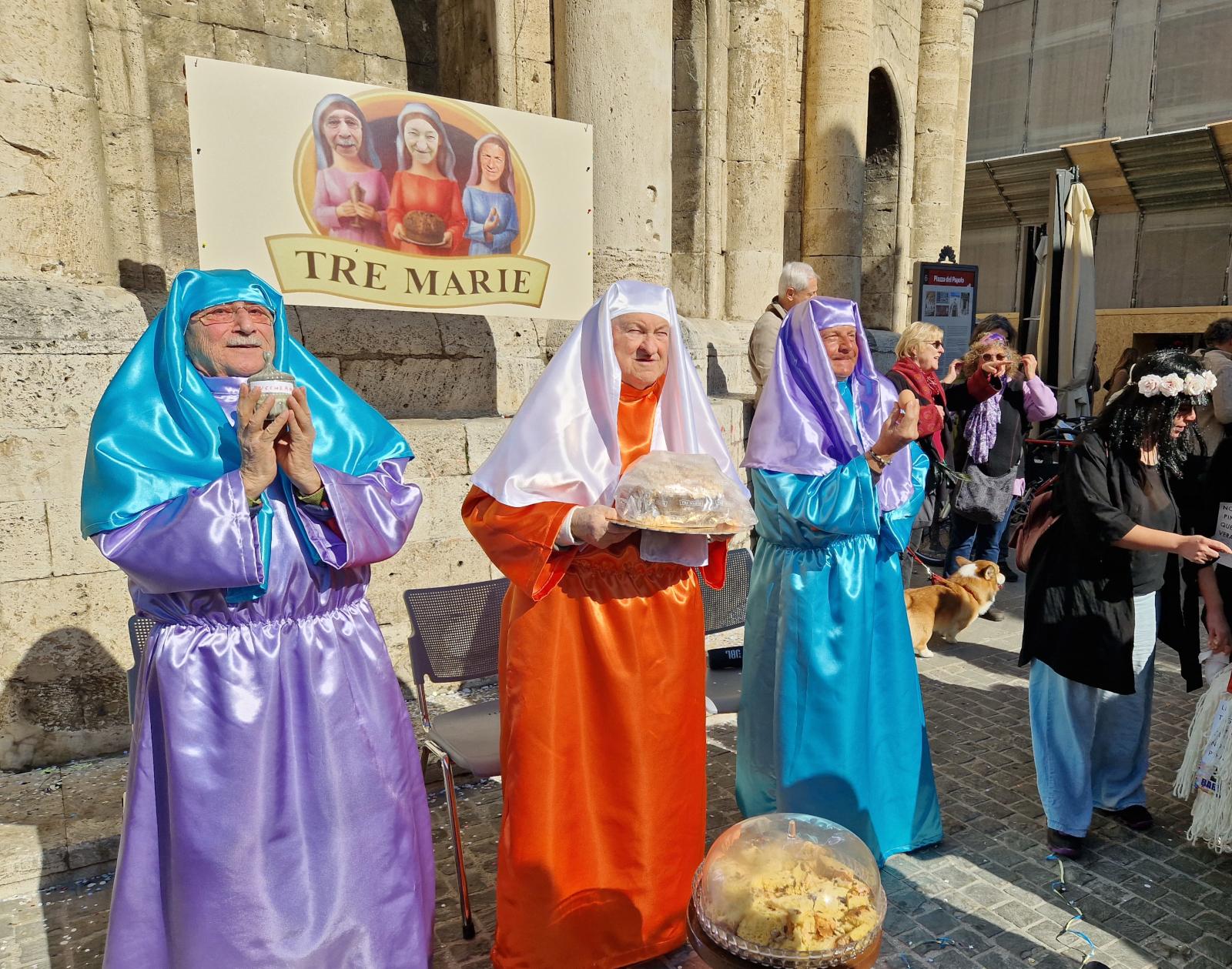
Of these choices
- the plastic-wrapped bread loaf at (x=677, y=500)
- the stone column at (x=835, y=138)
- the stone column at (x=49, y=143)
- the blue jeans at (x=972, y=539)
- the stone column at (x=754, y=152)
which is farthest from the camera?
the stone column at (x=835, y=138)

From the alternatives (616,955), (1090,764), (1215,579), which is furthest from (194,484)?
(1215,579)

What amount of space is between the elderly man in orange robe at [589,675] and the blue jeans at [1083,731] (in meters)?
1.55

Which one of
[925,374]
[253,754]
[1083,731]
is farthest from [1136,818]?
[253,754]

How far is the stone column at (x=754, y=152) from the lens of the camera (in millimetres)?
7531

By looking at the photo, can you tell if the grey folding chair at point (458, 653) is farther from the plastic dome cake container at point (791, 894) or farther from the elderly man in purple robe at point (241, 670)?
the plastic dome cake container at point (791, 894)

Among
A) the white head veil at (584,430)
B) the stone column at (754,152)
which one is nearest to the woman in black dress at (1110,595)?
the white head veil at (584,430)

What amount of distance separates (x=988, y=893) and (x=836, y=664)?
96cm

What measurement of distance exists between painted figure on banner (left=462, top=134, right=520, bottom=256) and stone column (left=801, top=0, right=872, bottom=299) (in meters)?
4.78

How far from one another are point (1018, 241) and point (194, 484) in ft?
74.5

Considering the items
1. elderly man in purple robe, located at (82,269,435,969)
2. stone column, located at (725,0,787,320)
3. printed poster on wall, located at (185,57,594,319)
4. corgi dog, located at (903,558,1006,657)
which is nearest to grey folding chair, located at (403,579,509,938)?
elderly man in purple robe, located at (82,269,435,969)

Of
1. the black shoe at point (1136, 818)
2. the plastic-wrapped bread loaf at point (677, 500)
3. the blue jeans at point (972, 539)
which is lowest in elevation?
the black shoe at point (1136, 818)

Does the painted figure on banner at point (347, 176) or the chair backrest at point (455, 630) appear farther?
the painted figure on banner at point (347, 176)

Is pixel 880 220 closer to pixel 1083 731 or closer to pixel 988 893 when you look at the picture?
pixel 1083 731

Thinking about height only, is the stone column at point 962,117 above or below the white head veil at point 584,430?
above
